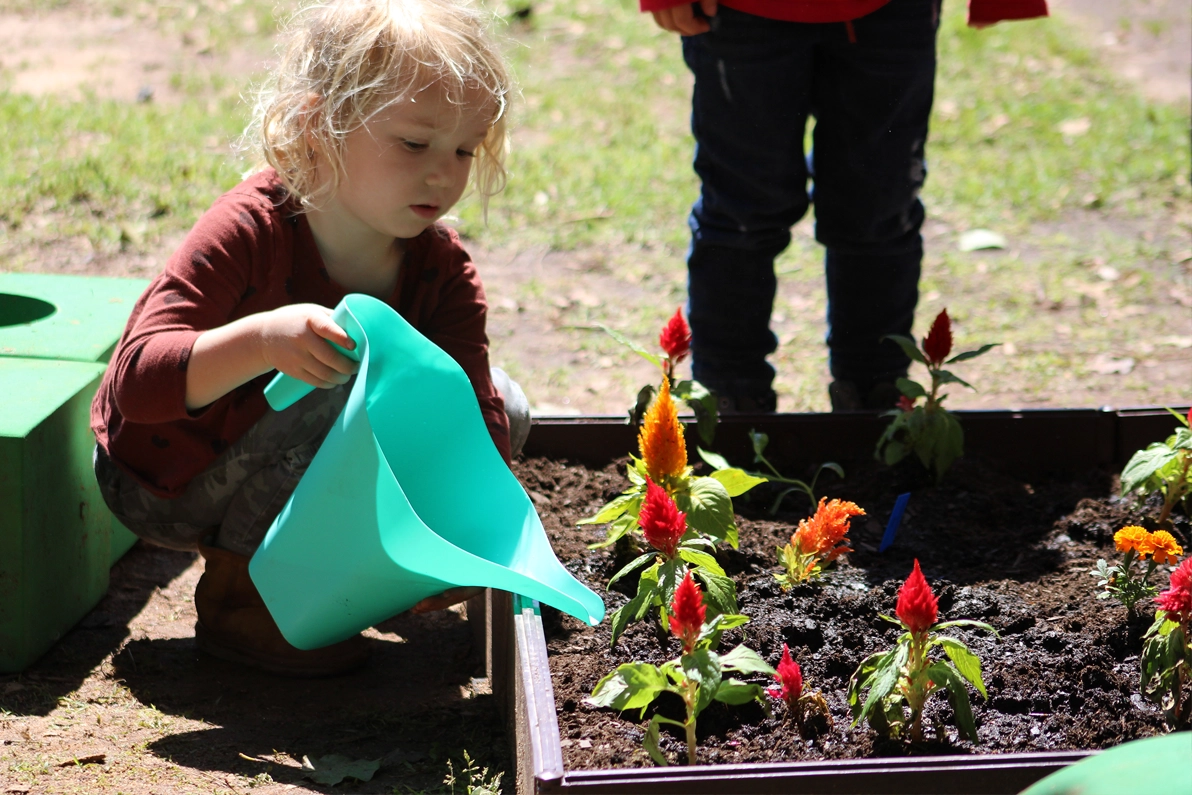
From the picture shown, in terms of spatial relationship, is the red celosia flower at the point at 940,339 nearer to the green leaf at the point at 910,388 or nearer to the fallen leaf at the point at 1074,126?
the green leaf at the point at 910,388

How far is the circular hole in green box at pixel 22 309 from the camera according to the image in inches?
110

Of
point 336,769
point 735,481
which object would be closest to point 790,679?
point 735,481

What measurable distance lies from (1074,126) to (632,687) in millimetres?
4908

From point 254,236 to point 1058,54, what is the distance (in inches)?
221

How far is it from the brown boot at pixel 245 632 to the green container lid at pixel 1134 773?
1.40 metres

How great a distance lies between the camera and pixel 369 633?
2545 millimetres

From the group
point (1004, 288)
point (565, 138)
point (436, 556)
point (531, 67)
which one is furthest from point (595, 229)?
point (436, 556)

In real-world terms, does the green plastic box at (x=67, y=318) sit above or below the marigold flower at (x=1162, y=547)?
above

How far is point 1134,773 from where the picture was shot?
121 cm

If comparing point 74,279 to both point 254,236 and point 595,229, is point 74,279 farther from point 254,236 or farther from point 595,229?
point 595,229

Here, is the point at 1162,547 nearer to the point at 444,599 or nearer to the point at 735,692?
the point at 735,692

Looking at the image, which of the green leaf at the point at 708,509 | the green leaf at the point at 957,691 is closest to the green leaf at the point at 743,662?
the green leaf at the point at 957,691

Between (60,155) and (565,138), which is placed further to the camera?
(565,138)

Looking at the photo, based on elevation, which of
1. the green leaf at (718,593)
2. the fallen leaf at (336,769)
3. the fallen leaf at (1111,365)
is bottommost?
the fallen leaf at (336,769)
